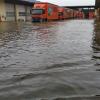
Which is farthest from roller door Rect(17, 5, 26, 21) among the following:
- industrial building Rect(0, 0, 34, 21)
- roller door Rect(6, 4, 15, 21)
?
roller door Rect(6, 4, 15, 21)

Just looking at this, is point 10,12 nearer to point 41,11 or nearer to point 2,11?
point 2,11

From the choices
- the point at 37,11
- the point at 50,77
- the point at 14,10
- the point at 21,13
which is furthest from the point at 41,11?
the point at 50,77

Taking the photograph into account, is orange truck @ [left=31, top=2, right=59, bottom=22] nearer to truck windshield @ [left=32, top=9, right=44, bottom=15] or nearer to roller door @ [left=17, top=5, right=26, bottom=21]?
truck windshield @ [left=32, top=9, right=44, bottom=15]

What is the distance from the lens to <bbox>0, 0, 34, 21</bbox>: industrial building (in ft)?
188

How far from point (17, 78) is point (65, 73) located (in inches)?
47.7

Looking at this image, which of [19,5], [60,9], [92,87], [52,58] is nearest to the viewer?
[92,87]

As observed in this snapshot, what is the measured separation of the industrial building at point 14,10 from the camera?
188ft

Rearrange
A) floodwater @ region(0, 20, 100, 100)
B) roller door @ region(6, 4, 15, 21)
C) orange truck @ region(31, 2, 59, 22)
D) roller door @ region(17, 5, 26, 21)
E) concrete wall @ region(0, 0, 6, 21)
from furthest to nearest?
1. roller door @ region(17, 5, 26, 21)
2. roller door @ region(6, 4, 15, 21)
3. concrete wall @ region(0, 0, 6, 21)
4. orange truck @ region(31, 2, 59, 22)
5. floodwater @ region(0, 20, 100, 100)

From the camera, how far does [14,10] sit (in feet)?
208

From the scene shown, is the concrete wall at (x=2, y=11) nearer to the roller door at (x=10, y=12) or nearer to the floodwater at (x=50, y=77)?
the roller door at (x=10, y=12)

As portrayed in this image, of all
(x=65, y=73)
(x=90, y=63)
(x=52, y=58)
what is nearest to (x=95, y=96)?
(x=65, y=73)

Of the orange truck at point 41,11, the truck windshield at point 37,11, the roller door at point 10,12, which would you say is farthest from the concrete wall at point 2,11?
the truck windshield at point 37,11

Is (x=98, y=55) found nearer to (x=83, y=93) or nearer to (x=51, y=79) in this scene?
(x=51, y=79)

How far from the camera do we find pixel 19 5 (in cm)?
6731
